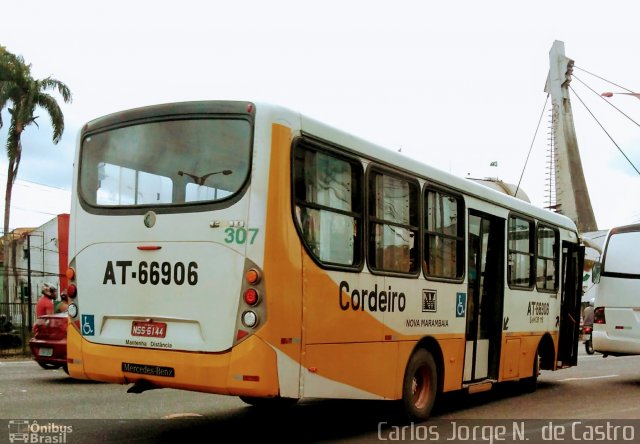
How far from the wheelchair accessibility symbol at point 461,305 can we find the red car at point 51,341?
674cm

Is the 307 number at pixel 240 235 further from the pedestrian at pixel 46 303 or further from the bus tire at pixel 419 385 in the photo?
the pedestrian at pixel 46 303

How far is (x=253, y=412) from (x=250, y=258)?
343 cm

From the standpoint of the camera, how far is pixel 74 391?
11023 mm

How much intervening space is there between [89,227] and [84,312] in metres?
0.84

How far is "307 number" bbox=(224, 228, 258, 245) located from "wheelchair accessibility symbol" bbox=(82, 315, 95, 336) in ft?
5.71

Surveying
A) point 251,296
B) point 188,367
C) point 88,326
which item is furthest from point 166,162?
point 188,367

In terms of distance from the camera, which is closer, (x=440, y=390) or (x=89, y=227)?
(x=89, y=227)

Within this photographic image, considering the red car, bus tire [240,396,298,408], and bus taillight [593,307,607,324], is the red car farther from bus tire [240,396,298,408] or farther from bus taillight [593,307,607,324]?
bus taillight [593,307,607,324]

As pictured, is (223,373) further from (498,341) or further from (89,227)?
(498,341)

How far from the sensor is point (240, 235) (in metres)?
6.64

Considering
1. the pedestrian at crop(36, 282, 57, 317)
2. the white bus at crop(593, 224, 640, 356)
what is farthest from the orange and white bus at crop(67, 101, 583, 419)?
the pedestrian at crop(36, 282, 57, 317)

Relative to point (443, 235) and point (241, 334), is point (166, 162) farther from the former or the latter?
point (443, 235)

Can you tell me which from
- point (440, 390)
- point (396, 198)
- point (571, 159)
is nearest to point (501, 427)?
point (440, 390)

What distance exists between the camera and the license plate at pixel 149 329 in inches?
273
